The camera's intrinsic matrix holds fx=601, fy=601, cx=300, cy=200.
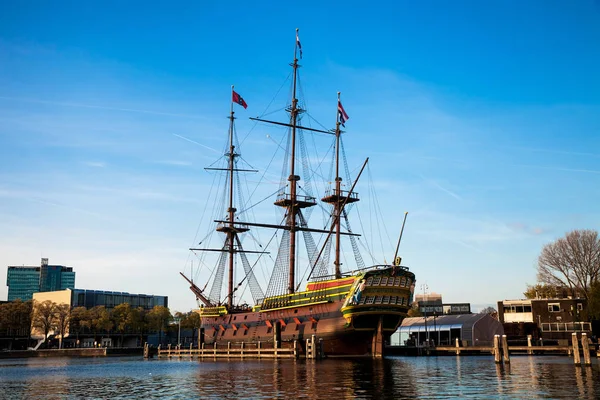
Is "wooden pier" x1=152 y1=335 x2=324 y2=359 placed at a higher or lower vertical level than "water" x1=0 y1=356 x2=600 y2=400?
higher

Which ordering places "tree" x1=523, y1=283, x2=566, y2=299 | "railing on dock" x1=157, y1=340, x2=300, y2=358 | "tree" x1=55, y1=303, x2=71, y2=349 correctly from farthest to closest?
"tree" x1=55, y1=303, x2=71, y2=349, "tree" x1=523, y1=283, x2=566, y2=299, "railing on dock" x1=157, y1=340, x2=300, y2=358

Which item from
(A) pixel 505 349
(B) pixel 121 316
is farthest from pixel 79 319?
(A) pixel 505 349

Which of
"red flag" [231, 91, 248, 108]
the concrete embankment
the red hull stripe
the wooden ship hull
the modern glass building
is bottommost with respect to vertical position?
the concrete embankment

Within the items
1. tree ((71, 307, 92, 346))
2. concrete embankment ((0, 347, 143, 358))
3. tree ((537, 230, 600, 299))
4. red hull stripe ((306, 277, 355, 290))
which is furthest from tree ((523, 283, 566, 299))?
tree ((71, 307, 92, 346))

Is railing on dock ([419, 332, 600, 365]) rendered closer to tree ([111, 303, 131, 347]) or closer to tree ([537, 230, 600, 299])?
tree ([537, 230, 600, 299])

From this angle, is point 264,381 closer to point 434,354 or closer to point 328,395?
point 328,395

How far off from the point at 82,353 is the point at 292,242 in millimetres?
63405

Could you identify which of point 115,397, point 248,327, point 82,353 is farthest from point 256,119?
point 82,353

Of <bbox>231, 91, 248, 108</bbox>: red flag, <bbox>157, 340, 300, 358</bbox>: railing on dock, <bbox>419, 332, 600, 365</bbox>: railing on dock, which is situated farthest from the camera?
<bbox>231, 91, 248, 108</bbox>: red flag

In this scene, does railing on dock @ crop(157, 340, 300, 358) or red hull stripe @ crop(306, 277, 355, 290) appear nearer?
red hull stripe @ crop(306, 277, 355, 290)

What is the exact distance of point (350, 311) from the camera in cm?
5959

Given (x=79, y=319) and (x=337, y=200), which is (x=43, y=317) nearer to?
(x=79, y=319)

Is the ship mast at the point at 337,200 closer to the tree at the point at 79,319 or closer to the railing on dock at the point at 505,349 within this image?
the railing on dock at the point at 505,349

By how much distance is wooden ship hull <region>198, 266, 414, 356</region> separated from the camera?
5962 cm
